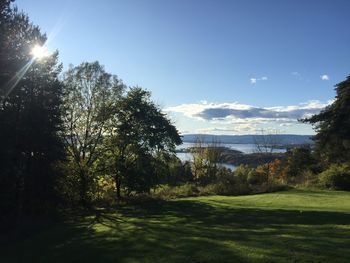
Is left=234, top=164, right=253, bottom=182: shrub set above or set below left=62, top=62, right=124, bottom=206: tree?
below

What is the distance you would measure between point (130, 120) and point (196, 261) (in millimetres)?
28889

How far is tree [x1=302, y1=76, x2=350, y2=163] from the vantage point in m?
42.6

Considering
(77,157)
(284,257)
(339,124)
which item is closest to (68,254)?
(284,257)

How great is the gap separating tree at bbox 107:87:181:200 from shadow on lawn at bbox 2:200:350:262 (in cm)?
1635

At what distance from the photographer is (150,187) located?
38.1 meters

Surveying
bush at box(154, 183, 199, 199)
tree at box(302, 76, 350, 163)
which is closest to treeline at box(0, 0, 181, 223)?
bush at box(154, 183, 199, 199)

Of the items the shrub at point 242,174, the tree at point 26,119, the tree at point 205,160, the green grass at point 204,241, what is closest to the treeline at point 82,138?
the tree at point 26,119

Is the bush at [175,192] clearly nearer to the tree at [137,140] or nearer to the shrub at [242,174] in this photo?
the tree at [137,140]

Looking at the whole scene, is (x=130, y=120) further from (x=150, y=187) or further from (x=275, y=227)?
(x=275, y=227)

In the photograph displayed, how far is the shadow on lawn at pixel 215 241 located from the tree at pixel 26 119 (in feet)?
18.2

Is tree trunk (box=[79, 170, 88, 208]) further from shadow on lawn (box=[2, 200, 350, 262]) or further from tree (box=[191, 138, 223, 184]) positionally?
tree (box=[191, 138, 223, 184])

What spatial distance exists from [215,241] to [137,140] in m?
26.5

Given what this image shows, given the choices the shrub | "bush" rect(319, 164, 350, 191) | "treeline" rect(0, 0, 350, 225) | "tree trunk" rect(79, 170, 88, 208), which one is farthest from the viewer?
the shrub

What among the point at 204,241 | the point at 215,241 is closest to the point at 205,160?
the point at 204,241
